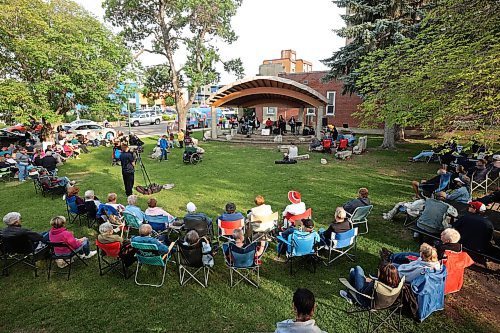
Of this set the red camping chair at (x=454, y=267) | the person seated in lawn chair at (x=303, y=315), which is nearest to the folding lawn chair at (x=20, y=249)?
the person seated in lawn chair at (x=303, y=315)

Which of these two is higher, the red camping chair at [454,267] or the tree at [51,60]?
the tree at [51,60]

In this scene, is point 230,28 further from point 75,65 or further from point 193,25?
point 75,65

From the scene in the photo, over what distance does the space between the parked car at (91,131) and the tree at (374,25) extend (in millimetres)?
18351

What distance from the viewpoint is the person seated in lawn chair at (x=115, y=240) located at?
493 centimetres

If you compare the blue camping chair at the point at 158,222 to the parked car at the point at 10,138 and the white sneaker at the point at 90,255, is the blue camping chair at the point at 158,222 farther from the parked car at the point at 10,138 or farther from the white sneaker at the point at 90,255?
the parked car at the point at 10,138

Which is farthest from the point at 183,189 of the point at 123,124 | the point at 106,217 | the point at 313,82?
the point at 123,124

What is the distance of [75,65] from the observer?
50.2 ft

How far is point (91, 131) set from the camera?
24188 millimetres

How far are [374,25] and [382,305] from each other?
15748 millimetres

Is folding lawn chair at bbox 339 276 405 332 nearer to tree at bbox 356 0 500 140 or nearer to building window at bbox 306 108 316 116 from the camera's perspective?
tree at bbox 356 0 500 140

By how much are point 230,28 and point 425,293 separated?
2586cm

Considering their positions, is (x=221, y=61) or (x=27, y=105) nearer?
(x=27, y=105)

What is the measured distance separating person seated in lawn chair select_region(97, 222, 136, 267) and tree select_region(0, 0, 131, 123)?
505 inches

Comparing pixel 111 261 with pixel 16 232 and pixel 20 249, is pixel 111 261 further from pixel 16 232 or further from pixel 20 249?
pixel 16 232
